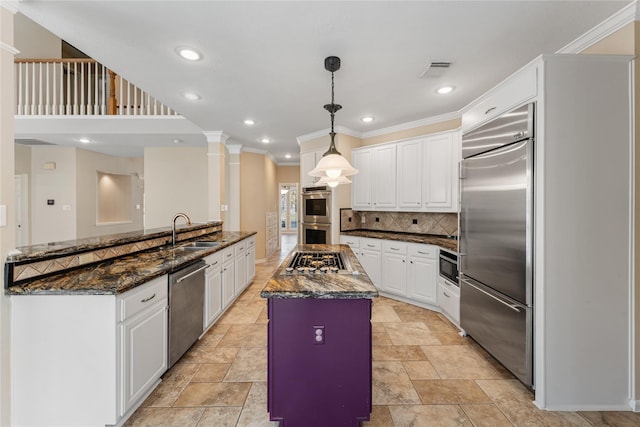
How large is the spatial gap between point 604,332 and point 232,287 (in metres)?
3.60

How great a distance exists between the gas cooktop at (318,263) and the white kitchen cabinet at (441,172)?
1.80 metres

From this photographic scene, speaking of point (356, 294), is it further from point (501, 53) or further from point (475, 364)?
point (501, 53)

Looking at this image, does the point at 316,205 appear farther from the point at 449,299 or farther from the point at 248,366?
the point at 248,366

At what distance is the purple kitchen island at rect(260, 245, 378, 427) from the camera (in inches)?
61.2

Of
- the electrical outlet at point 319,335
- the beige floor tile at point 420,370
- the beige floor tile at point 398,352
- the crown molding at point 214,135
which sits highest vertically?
the crown molding at point 214,135

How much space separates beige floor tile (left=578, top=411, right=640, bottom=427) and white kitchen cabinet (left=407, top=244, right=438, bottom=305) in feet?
5.36

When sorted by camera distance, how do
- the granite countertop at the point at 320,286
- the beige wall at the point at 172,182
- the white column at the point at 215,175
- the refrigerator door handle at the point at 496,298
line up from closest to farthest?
the granite countertop at the point at 320,286
the refrigerator door handle at the point at 496,298
the white column at the point at 215,175
the beige wall at the point at 172,182

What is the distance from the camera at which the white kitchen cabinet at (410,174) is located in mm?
3773

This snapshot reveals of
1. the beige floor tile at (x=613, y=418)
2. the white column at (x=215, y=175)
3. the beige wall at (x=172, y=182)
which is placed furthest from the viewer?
the beige wall at (x=172, y=182)

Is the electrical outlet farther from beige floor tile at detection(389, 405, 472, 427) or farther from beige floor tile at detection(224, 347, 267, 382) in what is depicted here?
beige floor tile at detection(224, 347, 267, 382)

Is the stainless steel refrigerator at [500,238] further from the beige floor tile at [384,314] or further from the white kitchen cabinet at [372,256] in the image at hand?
the white kitchen cabinet at [372,256]

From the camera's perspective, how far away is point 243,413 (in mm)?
1741

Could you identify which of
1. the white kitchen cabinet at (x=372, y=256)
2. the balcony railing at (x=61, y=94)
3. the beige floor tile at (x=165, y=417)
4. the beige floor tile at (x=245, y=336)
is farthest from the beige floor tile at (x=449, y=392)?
the balcony railing at (x=61, y=94)

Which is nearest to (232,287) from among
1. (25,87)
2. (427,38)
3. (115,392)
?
(115,392)
